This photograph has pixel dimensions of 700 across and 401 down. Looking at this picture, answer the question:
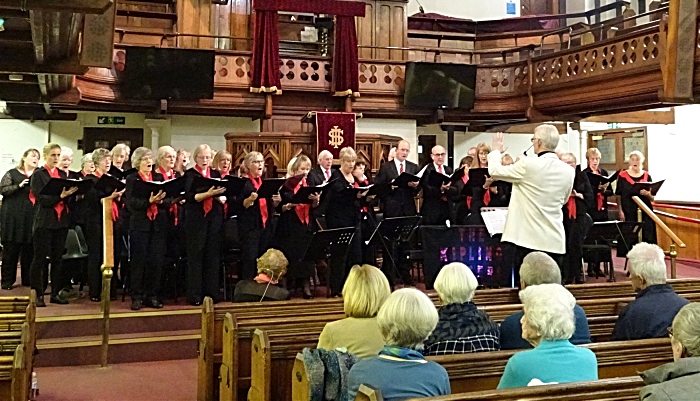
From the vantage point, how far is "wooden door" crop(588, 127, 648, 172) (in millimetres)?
12000

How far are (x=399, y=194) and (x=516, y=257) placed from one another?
1.74 m

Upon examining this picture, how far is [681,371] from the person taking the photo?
1516 mm

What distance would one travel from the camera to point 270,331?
2988 mm

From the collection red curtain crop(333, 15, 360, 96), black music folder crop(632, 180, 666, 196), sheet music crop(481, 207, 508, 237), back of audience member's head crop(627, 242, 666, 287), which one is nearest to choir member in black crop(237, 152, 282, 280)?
sheet music crop(481, 207, 508, 237)

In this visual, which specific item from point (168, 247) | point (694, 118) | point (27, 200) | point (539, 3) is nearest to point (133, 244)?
point (168, 247)

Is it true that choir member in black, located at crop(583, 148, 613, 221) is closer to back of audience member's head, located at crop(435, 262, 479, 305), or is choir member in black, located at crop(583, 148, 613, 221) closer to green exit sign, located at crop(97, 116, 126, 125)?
back of audience member's head, located at crop(435, 262, 479, 305)

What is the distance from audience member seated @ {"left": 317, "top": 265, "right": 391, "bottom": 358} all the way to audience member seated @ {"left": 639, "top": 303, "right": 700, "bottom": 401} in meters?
1.02

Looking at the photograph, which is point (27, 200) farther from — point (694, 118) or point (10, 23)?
point (694, 118)

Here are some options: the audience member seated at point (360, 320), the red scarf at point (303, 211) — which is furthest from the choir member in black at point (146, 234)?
the audience member seated at point (360, 320)

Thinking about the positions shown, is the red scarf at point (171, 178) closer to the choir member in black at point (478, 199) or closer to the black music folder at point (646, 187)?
the choir member in black at point (478, 199)

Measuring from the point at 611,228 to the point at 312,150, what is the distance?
415 centimetres

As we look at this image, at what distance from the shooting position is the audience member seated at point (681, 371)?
4.69 ft

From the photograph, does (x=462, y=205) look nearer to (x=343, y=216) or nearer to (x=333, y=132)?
(x=343, y=216)

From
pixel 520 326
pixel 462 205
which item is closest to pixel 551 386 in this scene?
pixel 520 326
